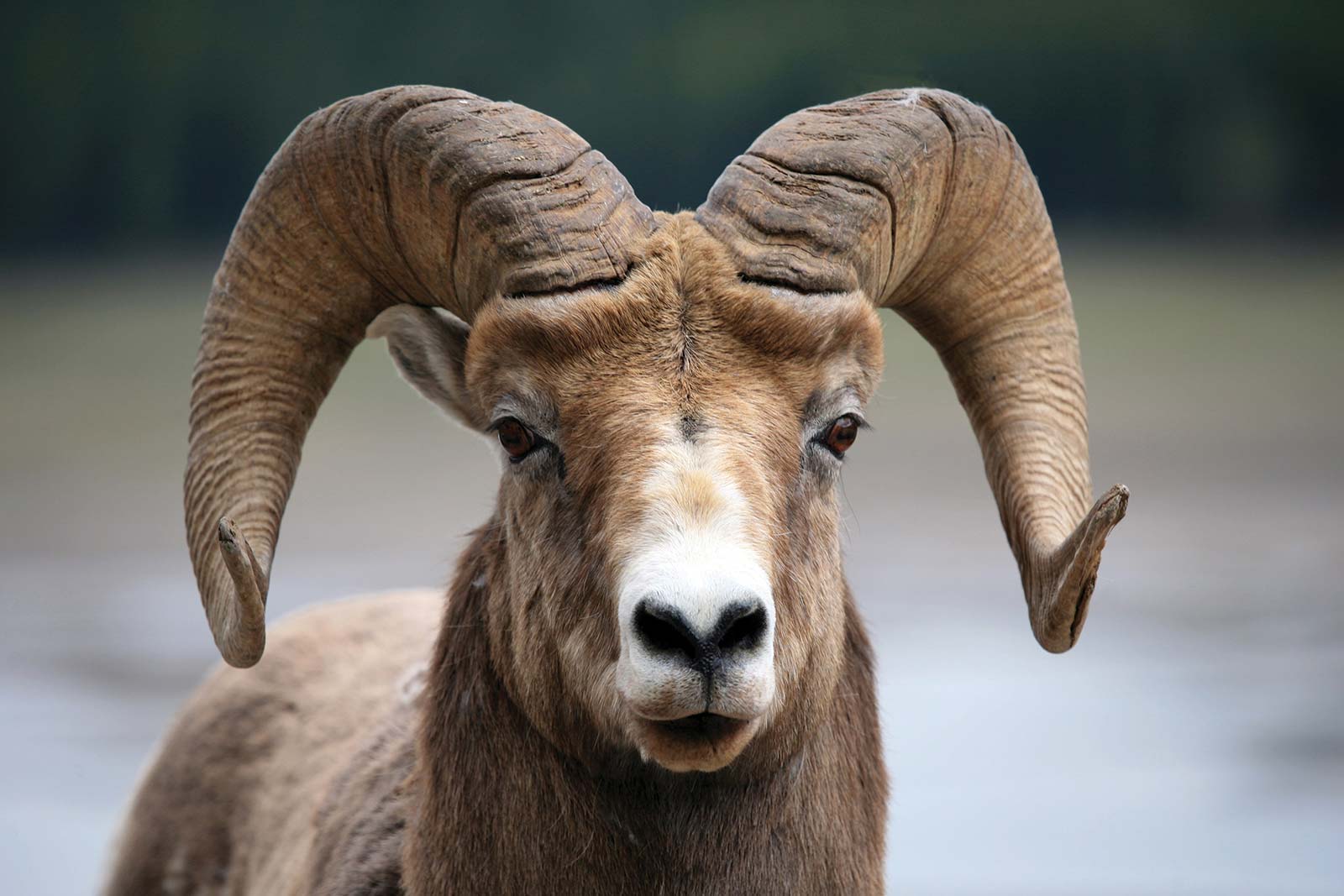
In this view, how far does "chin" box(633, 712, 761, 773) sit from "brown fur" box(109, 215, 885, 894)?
0.21 feet

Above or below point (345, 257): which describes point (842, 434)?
below

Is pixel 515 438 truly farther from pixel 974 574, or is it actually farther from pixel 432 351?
pixel 974 574

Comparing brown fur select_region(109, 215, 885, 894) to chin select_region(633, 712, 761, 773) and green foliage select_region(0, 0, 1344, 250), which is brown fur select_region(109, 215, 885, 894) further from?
green foliage select_region(0, 0, 1344, 250)

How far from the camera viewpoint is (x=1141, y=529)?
1694cm

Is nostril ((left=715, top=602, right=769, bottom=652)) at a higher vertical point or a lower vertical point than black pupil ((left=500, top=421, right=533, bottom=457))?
lower

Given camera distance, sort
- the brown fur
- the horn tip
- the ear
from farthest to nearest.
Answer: the ear < the horn tip < the brown fur

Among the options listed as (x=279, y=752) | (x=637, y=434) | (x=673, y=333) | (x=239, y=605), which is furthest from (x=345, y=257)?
(x=279, y=752)

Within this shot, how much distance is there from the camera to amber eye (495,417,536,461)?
11.5ft

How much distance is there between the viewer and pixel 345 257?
396 cm

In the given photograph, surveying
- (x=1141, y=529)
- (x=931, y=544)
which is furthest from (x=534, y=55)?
(x=1141, y=529)

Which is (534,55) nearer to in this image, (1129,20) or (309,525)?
(309,525)

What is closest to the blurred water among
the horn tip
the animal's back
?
the animal's back

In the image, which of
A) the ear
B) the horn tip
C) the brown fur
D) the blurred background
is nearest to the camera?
the brown fur

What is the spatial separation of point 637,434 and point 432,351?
1.04 meters
